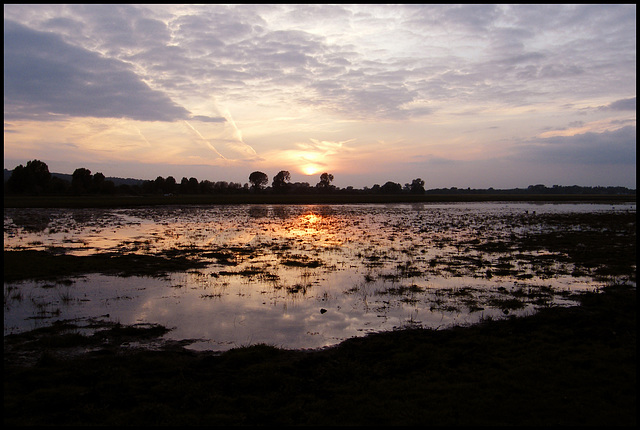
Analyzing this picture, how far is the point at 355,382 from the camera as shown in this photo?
25.8ft

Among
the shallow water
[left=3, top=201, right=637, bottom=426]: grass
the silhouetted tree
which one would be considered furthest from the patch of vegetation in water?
the silhouetted tree

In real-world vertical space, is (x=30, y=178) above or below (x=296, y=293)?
above

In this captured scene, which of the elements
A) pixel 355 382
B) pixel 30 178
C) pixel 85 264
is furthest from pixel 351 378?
pixel 30 178

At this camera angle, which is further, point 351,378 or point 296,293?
point 296,293

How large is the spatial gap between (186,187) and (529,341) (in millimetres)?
197413

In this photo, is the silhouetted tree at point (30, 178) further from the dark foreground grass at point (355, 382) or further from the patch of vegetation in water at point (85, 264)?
the dark foreground grass at point (355, 382)

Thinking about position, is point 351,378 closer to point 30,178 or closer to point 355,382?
point 355,382

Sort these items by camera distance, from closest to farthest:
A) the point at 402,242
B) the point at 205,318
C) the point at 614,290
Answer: the point at 205,318, the point at 614,290, the point at 402,242

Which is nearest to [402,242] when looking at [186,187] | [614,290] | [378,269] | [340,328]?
[378,269]

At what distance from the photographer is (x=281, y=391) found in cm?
758

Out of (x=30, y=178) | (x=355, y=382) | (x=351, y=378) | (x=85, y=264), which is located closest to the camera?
(x=355, y=382)

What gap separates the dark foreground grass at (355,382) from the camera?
6539mm

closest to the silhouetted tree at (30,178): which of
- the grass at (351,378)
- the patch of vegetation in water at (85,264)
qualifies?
the patch of vegetation in water at (85,264)

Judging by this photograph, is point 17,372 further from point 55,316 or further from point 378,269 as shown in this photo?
point 378,269
